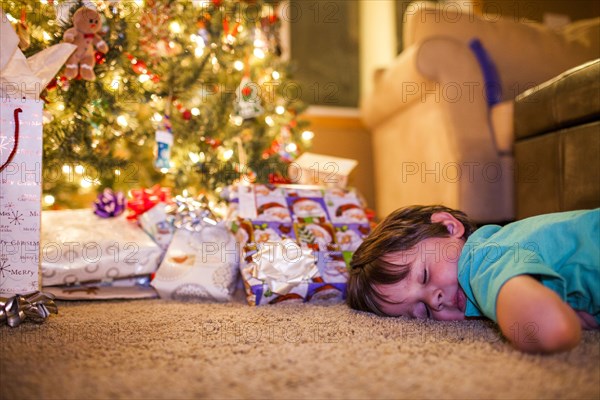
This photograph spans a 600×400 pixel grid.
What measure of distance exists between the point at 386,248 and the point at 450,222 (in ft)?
0.52

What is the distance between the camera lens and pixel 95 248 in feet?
3.91

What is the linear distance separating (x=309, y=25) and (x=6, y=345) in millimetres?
2750

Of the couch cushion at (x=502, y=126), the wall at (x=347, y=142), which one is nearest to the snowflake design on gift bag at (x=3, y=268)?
the couch cushion at (x=502, y=126)

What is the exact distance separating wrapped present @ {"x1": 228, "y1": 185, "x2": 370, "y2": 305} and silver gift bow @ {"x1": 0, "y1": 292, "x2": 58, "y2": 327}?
0.42 metres

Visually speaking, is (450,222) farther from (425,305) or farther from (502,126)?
(502,126)

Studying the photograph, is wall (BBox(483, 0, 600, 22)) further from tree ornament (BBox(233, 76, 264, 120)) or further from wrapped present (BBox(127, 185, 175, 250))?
wrapped present (BBox(127, 185, 175, 250))

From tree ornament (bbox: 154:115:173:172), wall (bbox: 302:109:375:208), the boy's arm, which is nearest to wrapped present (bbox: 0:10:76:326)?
tree ornament (bbox: 154:115:173:172)

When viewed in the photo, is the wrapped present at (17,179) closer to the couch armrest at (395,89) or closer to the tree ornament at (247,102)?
the tree ornament at (247,102)

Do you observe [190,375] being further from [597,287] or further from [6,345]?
[597,287]

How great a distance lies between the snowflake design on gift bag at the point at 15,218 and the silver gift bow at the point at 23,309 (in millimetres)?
143

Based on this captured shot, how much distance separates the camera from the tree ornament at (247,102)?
1.59 metres

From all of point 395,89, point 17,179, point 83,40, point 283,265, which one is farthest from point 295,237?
point 395,89

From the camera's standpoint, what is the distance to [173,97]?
1.51 meters

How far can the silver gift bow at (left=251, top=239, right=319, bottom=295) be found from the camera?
1.09 m
